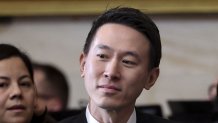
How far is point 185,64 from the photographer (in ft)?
11.4

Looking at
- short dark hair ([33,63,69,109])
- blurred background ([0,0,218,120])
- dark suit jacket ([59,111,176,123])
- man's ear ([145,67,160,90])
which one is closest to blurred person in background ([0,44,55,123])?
dark suit jacket ([59,111,176,123])

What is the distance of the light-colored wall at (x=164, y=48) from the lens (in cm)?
347

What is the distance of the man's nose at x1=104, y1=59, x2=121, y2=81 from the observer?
1.43 m

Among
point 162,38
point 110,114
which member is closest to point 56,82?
point 162,38

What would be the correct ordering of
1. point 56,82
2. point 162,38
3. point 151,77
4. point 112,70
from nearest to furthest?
point 112,70 → point 151,77 → point 56,82 → point 162,38

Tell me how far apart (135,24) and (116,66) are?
120mm

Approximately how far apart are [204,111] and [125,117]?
Answer: 3.11 feet

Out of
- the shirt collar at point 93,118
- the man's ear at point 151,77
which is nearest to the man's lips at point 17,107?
the shirt collar at point 93,118

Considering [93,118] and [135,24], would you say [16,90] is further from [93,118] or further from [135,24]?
[135,24]

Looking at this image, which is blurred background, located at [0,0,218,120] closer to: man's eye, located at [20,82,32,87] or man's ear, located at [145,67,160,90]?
man's eye, located at [20,82,32,87]

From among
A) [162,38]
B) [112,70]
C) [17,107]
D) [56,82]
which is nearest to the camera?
[112,70]

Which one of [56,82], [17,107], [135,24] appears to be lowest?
[56,82]

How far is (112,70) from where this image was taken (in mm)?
1428

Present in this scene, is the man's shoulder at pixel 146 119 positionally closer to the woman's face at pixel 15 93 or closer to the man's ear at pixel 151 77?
the man's ear at pixel 151 77
